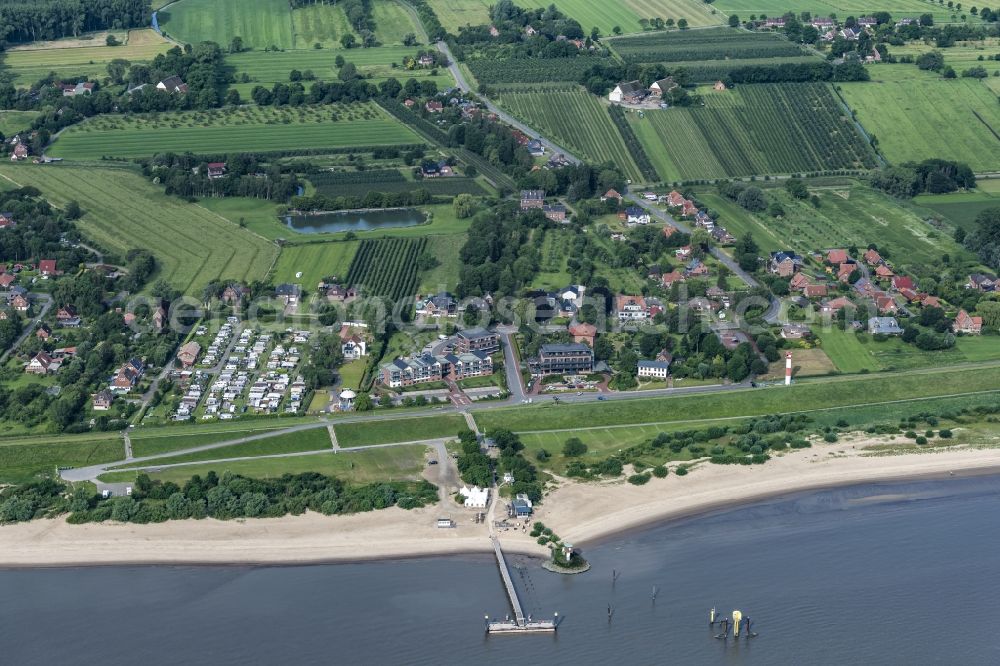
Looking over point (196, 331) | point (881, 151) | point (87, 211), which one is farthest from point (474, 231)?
point (881, 151)

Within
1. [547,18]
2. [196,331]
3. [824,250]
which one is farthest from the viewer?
[547,18]

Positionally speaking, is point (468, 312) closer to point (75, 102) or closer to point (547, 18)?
point (75, 102)

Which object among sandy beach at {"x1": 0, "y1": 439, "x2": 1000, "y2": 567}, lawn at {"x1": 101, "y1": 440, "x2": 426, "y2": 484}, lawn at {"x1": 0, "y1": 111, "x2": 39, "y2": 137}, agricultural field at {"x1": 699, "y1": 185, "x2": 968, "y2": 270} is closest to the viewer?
sandy beach at {"x1": 0, "y1": 439, "x2": 1000, "y2": 567}

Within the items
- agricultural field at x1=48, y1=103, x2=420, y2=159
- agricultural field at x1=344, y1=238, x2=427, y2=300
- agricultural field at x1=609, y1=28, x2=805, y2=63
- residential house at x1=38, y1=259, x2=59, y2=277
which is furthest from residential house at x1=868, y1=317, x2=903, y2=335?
agricultural field at x1=609, y1=28, x2=805, y2=63

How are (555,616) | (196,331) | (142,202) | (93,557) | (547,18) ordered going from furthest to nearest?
(547,18)
(142,202)
(196,331)
(93,557)
(555,616)

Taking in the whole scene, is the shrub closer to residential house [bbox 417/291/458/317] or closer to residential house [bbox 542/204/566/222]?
residential house [bbox 417/291/458/317]

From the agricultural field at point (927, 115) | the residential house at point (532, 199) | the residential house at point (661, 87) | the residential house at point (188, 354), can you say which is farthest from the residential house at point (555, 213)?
the agricultural field at point (927, 115)
